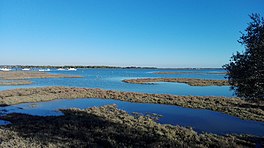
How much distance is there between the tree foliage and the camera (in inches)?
499

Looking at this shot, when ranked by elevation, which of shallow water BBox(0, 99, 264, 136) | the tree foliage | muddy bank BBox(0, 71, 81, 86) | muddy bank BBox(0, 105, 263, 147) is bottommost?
muddy bank BBox(0, 71, 81, 86)

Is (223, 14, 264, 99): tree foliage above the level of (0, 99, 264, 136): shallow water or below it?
above

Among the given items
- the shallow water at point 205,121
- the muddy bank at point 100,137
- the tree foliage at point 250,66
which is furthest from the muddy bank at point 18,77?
the tree foliage at point 250,66

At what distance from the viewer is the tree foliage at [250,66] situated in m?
12.7

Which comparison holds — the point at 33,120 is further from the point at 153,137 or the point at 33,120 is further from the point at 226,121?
the point at 226,121

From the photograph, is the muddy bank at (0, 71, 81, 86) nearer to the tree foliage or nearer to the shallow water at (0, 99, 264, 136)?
the shallow water at (0, 99, 264, 136)

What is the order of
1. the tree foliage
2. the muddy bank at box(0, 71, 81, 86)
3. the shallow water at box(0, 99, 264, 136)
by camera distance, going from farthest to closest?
the muddy bank at box(0, 71, 81, 86), the shallow water at box(0, 99, 264, 136), the tree foliage

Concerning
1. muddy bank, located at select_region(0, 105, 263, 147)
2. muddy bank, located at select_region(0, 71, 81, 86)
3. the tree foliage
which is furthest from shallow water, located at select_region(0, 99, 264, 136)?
muddy bank, located at select_region(0, 71, 81, 86)

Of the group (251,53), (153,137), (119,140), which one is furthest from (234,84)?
(119,140)

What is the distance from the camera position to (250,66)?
13.1 m

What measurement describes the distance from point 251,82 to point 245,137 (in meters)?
6.58

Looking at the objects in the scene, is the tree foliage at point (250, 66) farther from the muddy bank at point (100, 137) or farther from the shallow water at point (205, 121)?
the shallow water at point (205, 121)

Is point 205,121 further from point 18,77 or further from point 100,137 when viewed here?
point 18,77

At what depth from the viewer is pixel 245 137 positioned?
59.9 feet
